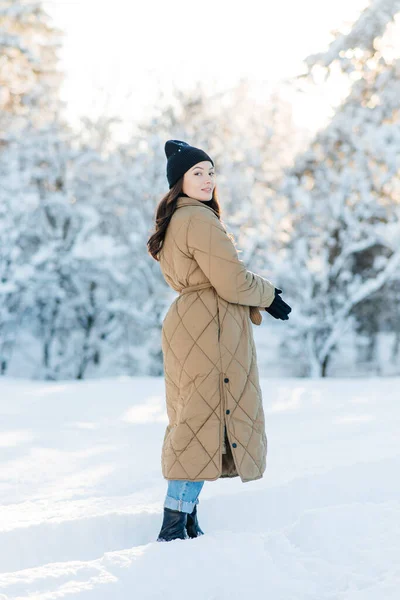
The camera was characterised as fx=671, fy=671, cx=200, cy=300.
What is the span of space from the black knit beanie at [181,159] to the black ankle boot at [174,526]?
4.67 ft

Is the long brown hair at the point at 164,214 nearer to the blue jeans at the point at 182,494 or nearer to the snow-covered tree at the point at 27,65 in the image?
the blue jeans at the point at 182,494

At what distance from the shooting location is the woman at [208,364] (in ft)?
8.89

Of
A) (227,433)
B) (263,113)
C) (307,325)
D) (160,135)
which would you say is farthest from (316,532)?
(263,113)

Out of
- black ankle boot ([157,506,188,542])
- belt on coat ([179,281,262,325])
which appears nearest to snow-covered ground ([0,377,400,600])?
black ankle boot ([157,506,188,542])

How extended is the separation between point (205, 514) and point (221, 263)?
1.44 m

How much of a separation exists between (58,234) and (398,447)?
1164cm

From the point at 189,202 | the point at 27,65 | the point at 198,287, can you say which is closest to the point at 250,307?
the point at 198,287

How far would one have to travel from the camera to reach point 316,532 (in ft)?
9.19

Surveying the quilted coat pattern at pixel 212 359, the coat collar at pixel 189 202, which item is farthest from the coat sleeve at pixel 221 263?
the coat collar at pixel 189 202

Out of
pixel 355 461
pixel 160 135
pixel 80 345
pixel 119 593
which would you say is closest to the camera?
pixel 119 593

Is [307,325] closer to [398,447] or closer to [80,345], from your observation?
[80,345]

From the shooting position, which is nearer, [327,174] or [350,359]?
[327,174]

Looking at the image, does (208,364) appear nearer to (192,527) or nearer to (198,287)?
(198,287)

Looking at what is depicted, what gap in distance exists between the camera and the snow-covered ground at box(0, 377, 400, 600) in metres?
2.33
